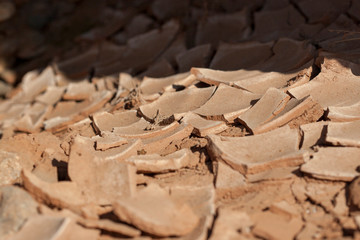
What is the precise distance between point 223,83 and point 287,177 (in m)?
0.89

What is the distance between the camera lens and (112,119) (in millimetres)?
2658

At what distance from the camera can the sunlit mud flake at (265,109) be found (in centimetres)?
221

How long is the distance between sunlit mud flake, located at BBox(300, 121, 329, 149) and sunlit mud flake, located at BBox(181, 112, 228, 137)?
37 centimetres

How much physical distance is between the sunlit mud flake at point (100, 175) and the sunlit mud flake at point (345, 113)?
87 centimetres

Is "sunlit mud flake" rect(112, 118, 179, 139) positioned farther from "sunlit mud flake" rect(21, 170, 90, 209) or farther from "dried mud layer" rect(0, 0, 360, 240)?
"sunlit mud flake" rect(21, 170, 90, 209)

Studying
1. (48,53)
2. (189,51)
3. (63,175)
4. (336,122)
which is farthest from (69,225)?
(48,53)

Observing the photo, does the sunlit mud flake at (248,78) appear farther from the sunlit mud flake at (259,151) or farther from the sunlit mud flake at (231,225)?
the sunlit mud flake at (231,225)

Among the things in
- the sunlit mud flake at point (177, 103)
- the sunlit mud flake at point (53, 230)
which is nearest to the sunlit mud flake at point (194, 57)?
the sunlit mud flake at point (177, 103)

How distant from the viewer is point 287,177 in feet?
5.99

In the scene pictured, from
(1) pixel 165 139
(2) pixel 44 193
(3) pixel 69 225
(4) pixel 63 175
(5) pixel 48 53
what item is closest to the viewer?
(3) pixel 69 225

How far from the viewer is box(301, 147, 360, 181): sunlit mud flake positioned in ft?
5.89

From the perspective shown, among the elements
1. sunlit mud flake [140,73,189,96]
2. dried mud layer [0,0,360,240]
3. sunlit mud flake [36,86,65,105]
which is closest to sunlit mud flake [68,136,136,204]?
dried mud layer [0,0,360,240]

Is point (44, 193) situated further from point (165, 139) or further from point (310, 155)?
point (310, 155)

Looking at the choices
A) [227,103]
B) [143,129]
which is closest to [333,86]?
[227,103]
